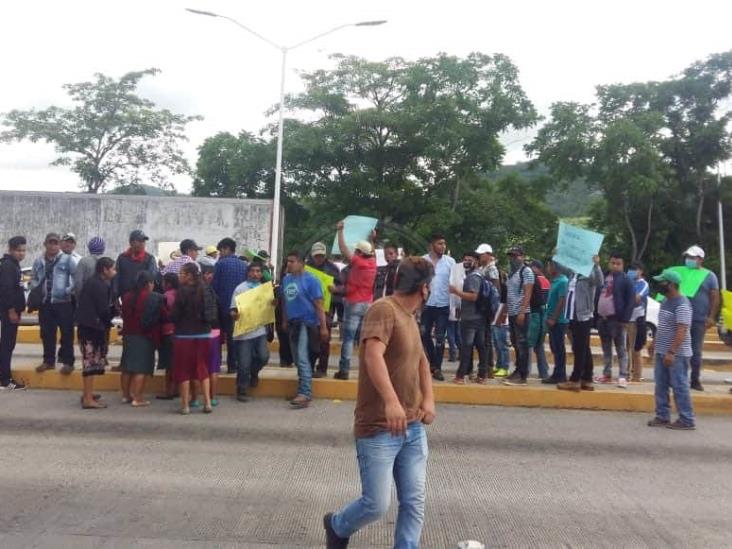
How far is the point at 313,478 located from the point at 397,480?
211cm

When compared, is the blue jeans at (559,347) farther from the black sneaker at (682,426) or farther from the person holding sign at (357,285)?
the person holding sign at (357,285)

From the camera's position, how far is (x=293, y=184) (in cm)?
3036

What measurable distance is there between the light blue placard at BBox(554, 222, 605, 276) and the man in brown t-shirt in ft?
16.5

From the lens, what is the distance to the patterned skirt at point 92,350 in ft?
26.1

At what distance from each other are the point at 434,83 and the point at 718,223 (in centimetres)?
1528

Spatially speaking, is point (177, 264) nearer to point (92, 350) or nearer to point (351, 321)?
point (92, 350)

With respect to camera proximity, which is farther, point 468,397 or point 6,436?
point 468,397

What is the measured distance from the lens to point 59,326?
8969 millimetres

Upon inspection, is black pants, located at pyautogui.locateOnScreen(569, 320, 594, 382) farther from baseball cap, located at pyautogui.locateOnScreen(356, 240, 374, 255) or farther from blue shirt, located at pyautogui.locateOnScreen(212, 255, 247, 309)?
blue shirt, located at pyautogui.locateOnScreen(212, 255, 247, 309)

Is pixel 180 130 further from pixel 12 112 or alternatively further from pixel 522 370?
pixel 522 370

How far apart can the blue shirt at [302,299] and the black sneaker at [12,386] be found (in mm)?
3596

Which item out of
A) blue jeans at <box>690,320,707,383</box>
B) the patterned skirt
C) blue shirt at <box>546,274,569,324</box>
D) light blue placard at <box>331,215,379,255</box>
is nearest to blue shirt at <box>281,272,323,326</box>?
light blue placard at <box>331,215,379,255</box>

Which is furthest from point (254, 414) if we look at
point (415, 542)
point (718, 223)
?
point (718, 223)

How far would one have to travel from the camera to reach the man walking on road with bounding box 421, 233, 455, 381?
9.22 m
